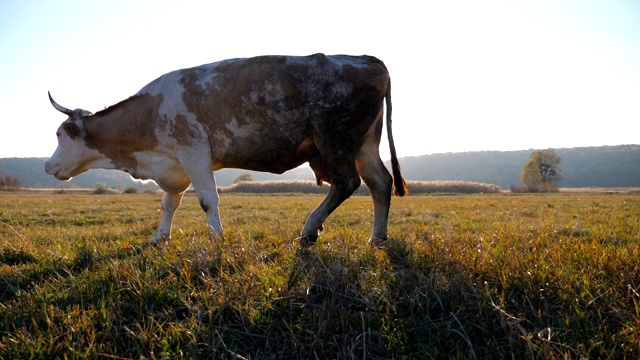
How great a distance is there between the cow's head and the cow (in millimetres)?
944

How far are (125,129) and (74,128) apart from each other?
899 mm

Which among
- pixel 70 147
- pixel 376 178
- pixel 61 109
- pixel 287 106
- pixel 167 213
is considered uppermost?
pixel 61 109

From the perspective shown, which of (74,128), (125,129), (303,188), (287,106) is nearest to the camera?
(287,106)

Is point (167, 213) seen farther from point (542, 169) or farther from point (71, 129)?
point (542, 169)

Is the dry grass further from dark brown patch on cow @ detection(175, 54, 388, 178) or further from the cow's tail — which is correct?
dark brown patch on cow @ detection(175, 54, 388, 178)

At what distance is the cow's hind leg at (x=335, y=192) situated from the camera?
489 centimetres

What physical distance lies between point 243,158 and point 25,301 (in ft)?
9.26

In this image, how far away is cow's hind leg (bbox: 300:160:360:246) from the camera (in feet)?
16.0

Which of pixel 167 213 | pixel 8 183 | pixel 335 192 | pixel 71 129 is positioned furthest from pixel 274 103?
pixel 8 183

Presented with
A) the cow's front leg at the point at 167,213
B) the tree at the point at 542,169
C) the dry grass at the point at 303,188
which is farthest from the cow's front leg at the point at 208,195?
the tree at the point at 542,169

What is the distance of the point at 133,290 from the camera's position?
2.91 metres

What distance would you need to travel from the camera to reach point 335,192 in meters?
4.97

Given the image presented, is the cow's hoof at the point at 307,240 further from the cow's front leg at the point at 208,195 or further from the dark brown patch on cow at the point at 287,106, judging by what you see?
the cow's front leg at the point at 208,195

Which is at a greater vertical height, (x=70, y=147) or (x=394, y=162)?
(x=70, y=147)
